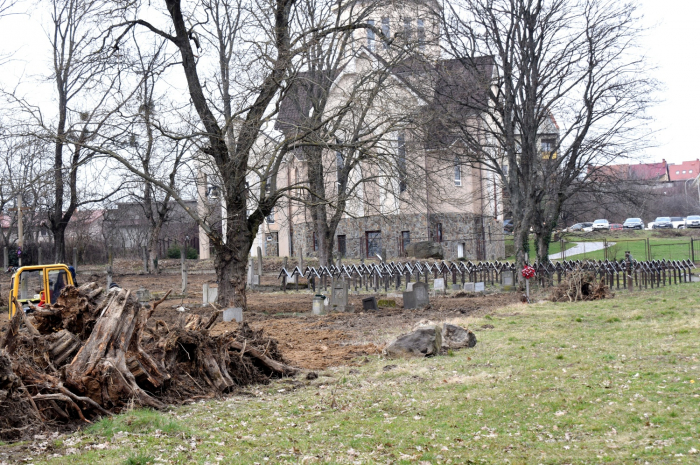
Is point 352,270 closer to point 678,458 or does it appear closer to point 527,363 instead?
point 527,363

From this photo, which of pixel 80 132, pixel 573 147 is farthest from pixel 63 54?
pixel 573 147

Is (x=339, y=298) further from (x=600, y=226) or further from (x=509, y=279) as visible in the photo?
(x=600, y=226)

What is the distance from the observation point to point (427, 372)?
9.98 m

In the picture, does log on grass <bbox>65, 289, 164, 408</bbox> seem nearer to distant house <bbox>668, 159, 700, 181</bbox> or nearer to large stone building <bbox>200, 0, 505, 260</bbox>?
large stone building <bbox>200, 0, 505, 260</bbox>

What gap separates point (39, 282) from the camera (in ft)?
49.9

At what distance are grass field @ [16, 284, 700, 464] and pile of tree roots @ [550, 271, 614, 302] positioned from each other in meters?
9.57

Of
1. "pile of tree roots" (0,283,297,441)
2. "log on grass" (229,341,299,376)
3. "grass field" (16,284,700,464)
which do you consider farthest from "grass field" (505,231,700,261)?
"pile of tree roots" (0,283,297,441)

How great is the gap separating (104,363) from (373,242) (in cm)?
3690

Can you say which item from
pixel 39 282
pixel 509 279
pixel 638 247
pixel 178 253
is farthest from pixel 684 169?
pixel 39 282

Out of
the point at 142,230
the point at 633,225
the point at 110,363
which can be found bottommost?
the point at 110,363

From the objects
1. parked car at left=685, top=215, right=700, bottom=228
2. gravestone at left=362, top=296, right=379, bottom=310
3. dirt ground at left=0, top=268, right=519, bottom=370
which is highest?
parked car at left=685, top=215, right=700, bottom=228

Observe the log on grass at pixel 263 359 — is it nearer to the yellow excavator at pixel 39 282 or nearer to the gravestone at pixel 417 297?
the yellow excavator at pixel 39 282

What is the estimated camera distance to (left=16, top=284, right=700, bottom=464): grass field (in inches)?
237

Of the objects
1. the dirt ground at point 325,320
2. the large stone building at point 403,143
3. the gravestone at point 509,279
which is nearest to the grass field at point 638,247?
the large stone building at point 403,143
